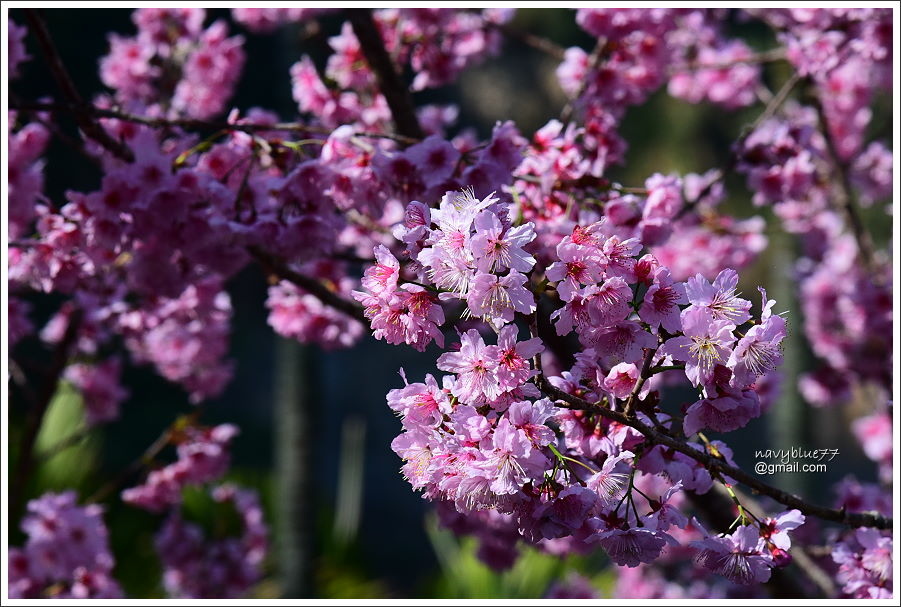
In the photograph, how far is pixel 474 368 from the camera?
1.31 metres

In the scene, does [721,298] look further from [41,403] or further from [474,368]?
[41,403]

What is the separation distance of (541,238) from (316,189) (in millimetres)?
540

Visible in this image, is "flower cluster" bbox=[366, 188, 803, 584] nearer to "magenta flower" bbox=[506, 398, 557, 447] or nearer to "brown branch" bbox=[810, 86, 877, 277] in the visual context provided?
"magenta flower" bbox=[506, 398, 557, 447]

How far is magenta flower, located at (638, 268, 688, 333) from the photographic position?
1331 mm

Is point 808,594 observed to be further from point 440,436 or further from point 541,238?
point 440,436

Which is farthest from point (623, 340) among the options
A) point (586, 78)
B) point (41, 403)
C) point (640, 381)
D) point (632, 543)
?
point (41, 403)

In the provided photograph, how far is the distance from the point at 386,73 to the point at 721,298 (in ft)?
4.87

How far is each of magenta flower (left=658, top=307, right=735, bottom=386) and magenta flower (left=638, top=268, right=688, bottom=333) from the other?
0.02 metres

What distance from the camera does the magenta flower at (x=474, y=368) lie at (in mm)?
1294

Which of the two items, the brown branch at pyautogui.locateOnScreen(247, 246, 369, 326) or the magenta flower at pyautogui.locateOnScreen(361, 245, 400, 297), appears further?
the brown branch at pyautogui.locateOnScreen(247, 246, 369, 326)

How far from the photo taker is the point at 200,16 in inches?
135

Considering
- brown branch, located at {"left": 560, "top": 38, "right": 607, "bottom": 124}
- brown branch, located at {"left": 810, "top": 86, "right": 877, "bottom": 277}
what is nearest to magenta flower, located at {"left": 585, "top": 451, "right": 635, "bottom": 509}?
brown branch, located at {"left": 560, "top": 38, "right": 607, "bottom": 124}

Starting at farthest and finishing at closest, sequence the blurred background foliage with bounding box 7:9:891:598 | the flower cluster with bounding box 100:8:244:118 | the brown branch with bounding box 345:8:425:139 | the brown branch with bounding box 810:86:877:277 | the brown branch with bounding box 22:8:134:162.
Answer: the blurred background foliage with bounding box 7:9:891:598
the brown branch with bounding box 810:86:877:277
the flower cluster with bounding box 100:8:244:118
the brown branch with bounding box 345:8:425:139
the brown branch with bounding box 22:8:134:162

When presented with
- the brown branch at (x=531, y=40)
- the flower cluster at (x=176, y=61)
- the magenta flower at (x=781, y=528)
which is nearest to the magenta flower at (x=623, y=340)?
the magenta flower at (x=781, y=528)
